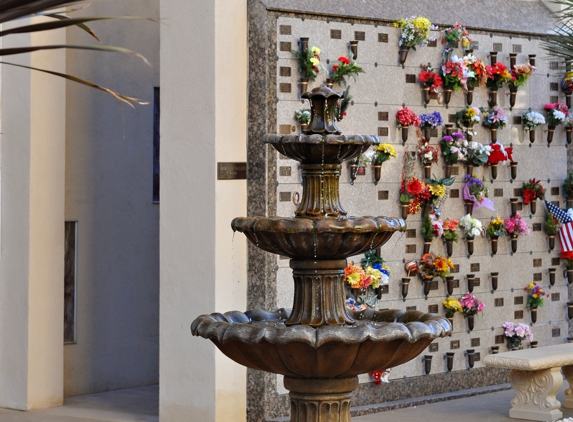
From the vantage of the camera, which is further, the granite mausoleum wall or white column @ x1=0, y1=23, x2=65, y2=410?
white column @ x1=0, y1=23, x2=65, y2=410

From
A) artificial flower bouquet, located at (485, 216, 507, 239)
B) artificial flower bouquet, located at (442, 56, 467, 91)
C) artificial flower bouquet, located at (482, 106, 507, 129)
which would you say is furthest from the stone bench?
artificial flower bouquet, located at (442, 56, 467, 91)

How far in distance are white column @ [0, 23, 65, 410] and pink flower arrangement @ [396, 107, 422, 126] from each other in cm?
324

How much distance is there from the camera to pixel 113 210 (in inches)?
397

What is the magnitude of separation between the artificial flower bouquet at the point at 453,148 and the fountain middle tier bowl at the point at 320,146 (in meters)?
4.11

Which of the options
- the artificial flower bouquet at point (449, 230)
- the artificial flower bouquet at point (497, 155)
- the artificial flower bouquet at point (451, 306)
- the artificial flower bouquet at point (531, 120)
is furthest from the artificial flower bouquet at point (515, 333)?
the artificial flower bouquet at point (531, 120)

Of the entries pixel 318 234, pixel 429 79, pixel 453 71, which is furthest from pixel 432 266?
pixel 318 234

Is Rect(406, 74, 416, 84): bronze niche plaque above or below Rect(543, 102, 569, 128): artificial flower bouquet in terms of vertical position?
above

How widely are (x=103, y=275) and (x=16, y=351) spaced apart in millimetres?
1366

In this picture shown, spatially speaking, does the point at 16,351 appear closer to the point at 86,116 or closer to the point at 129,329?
the point at 129,329

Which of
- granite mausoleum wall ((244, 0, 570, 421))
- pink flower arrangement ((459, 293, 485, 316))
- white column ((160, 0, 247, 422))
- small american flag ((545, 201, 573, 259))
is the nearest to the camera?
white column ((160, 0, 247, 422))

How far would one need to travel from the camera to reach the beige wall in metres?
9.77

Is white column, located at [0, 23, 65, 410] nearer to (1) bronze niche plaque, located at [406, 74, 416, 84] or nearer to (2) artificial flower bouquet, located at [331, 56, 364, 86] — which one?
(2) artificial flower bouquet, located at [331, 56, 364, 86]

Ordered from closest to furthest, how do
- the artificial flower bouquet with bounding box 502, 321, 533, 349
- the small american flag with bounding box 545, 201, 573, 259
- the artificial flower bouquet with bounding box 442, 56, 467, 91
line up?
the artificial flower bouquet with bounding box 442, 56, 467, 91 < the artificial flower bouquet with bounding box 502, 321, 533, 349 < the small american flag with bounding box 545, 201, 573, 259

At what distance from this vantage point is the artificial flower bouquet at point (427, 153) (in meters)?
8.93
